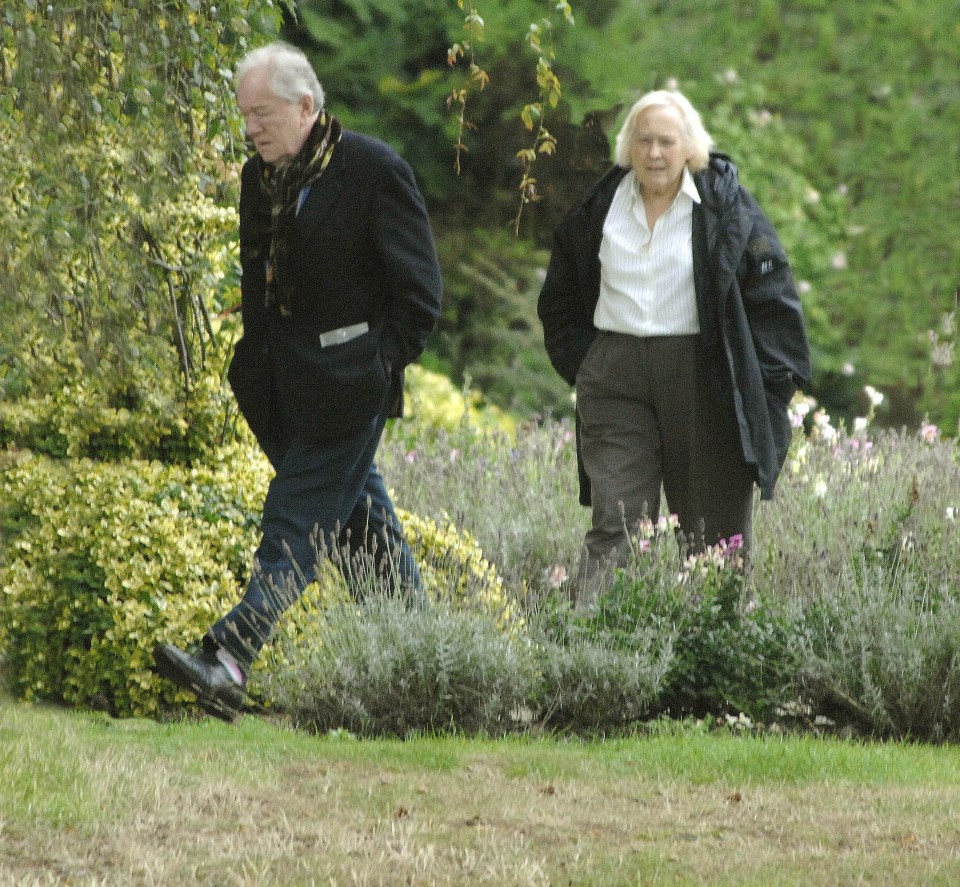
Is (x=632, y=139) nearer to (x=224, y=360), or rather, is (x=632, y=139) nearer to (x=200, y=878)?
(x=224, y=360)

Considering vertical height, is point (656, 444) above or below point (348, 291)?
below

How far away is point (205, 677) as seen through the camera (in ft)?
16.0

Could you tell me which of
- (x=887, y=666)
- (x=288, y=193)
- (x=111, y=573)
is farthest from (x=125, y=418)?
(x=887, y=666)

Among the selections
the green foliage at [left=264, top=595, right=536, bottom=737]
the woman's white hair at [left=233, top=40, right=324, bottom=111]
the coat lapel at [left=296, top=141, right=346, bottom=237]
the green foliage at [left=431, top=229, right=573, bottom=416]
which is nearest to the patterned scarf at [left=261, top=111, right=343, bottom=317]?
the coat lapel at [left=296, top=141, right=346, bottom=237]

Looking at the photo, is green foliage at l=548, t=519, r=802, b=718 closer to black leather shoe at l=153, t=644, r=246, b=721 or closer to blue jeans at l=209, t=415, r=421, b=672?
blue jeans at l=209, t=415, r=421, b=672

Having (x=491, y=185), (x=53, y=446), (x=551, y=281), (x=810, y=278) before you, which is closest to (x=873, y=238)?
(x=810, y=278)

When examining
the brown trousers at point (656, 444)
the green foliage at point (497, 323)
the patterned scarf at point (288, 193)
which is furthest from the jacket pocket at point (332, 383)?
the green foliage at point (497, 323)

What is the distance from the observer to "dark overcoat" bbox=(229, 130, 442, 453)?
16.6 ft

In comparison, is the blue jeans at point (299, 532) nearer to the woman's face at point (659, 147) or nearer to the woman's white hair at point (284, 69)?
the woman's white hair at point (284, 69)

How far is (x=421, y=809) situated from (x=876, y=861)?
1.11 m

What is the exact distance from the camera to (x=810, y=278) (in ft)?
42.0

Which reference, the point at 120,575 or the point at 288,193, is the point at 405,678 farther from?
the point at 288,193

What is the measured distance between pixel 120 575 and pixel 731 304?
7.21 feet

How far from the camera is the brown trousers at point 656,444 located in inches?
226
